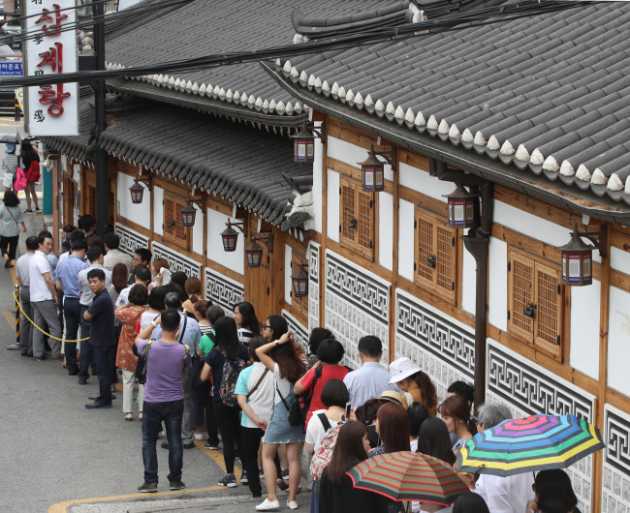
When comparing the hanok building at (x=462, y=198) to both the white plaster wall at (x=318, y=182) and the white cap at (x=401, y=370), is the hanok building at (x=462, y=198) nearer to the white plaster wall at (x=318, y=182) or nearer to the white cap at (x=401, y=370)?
the white plaster wall at (x=318, y=182)

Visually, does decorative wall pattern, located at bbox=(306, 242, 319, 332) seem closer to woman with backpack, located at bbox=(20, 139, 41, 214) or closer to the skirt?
the skirt

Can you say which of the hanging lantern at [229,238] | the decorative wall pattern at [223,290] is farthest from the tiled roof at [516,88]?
the decorative wall pattern at [223,290]

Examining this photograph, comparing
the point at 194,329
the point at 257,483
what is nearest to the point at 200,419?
the point at 194,329

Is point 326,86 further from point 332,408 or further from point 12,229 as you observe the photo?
point 12,229

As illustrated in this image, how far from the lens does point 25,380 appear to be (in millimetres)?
20359

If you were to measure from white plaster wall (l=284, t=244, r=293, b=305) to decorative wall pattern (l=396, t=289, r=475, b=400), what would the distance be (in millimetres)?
3864

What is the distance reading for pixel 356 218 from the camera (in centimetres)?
1623

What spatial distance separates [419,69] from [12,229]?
51.6ft

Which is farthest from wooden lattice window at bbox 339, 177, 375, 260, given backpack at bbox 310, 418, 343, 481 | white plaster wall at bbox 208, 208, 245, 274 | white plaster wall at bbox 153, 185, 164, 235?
white plaster wall at bbox 153, 185, 164, 235

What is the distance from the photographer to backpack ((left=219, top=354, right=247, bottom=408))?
14633 millimetres

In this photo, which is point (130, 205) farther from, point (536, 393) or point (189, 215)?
point (536, 393)

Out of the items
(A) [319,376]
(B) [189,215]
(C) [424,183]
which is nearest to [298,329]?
(B) [189,215]

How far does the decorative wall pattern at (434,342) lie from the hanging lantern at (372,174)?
3.56 feet

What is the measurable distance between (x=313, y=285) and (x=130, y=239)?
835cm
